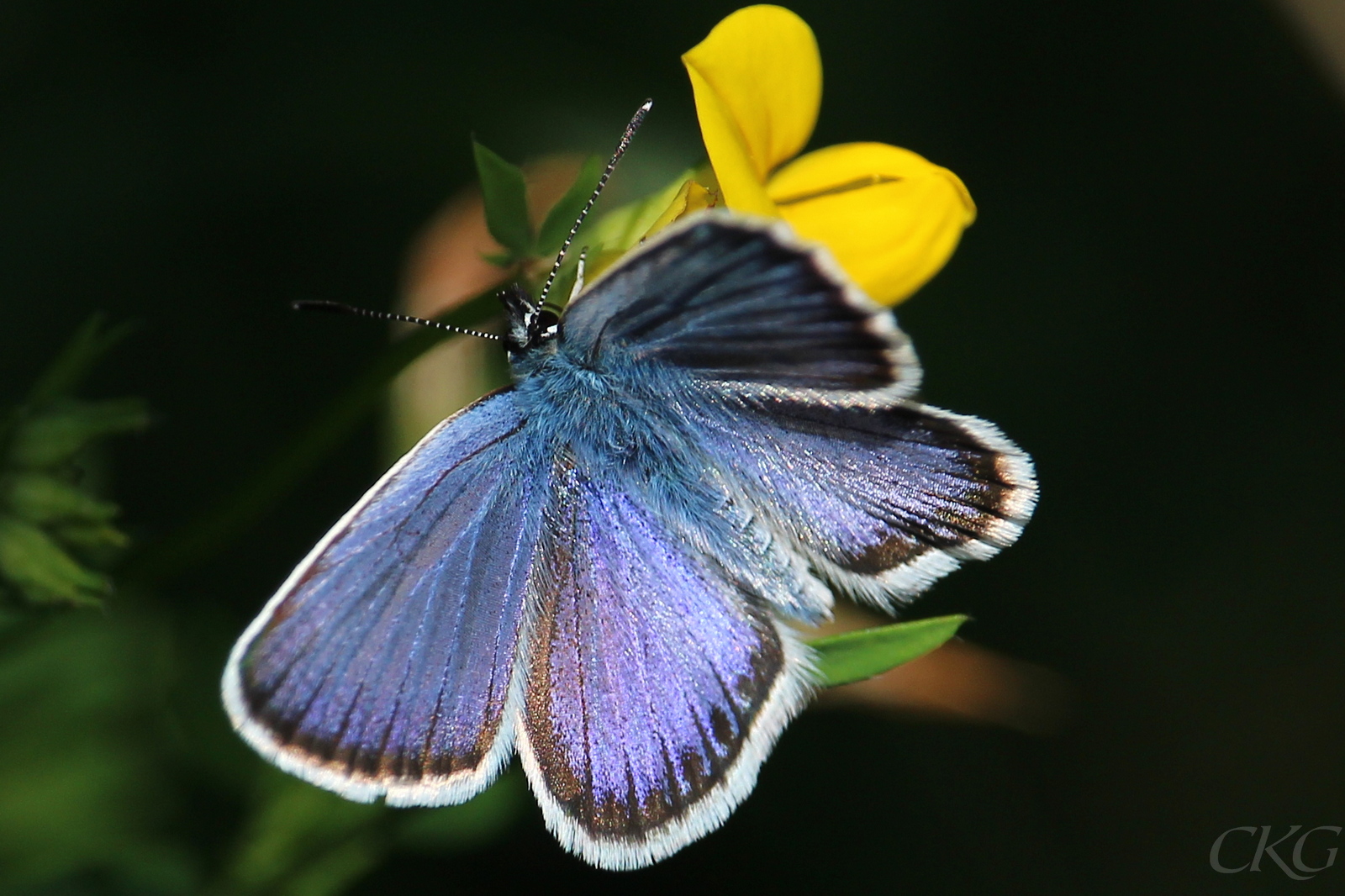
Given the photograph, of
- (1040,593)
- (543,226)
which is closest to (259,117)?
(543,226)

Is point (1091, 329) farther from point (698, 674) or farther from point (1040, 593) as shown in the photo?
point (698, 674)

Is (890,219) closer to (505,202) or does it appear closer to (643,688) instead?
(505,202)

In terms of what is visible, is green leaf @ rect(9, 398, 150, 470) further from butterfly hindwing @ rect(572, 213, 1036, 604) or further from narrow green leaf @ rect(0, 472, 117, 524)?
butterfly hindwing @ rect(572, 213, 1036, 604)

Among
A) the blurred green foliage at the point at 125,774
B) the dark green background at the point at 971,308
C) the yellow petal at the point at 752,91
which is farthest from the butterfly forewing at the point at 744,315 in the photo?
the dark green background at the point at 971,308

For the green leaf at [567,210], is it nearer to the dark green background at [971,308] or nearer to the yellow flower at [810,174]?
the yellow flower at [810,174]

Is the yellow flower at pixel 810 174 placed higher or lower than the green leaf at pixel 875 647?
higher

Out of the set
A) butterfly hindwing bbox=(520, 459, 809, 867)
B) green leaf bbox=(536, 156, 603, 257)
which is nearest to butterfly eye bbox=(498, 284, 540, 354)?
green leaf bbox=(536, 156, 603, 257)

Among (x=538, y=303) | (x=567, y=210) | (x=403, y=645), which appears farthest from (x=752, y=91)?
(x=403, y=645)

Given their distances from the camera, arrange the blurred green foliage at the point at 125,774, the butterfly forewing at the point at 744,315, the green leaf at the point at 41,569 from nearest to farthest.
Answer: the butterfly forewing at the point at 744,315 → the green leaf at the point at 41,569 → the blurred green foliage at the point at 125,774
